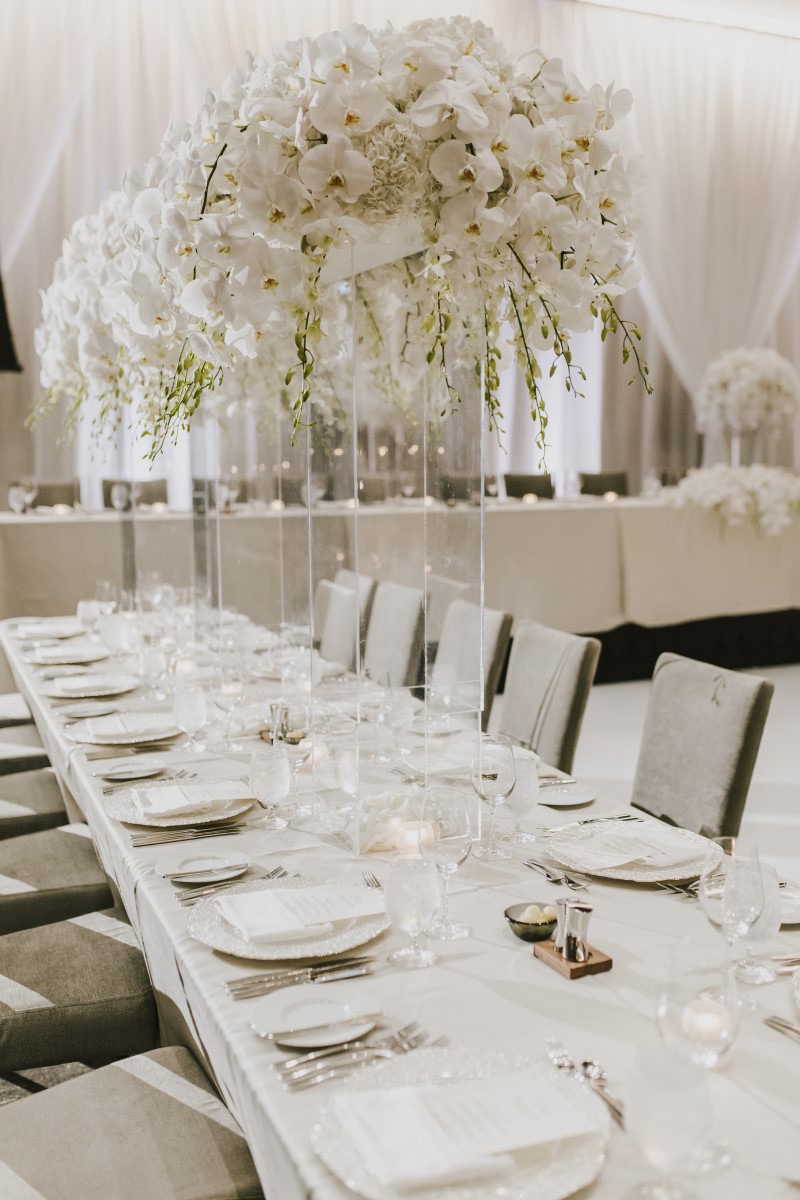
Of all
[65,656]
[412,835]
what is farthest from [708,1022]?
[65,656]

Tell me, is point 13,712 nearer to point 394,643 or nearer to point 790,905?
point 394,643

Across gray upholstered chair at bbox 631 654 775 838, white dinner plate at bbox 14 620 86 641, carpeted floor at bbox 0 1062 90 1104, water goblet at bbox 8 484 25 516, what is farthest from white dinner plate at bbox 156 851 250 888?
water goblet at bbox 8 484 25 516

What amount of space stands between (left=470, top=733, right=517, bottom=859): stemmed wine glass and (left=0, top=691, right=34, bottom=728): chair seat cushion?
247 centimetres

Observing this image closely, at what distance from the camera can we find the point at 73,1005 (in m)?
1.77

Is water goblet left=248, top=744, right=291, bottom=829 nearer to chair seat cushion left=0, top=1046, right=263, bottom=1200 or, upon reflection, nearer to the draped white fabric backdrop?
chair seat cushion left=0, top=1046, right=263, bottom=1200

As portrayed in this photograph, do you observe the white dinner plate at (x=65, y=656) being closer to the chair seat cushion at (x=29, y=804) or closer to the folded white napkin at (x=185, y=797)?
the chair seat cushion at (x=29, y=804)

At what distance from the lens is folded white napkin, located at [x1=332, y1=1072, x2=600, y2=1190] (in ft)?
2.98

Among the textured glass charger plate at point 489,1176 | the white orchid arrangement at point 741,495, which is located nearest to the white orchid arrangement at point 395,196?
the textured glass charger plate at point 489,1176

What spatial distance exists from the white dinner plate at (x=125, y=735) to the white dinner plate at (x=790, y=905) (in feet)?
4.28

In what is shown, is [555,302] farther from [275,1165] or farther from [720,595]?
[720,595]

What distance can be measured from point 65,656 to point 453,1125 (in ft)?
8.46

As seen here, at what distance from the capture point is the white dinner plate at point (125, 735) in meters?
2.33

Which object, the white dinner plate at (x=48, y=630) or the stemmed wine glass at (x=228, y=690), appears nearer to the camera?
the stemmed wine glass at (x=228, y=690)

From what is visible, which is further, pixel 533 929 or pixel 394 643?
pixel 394 643
